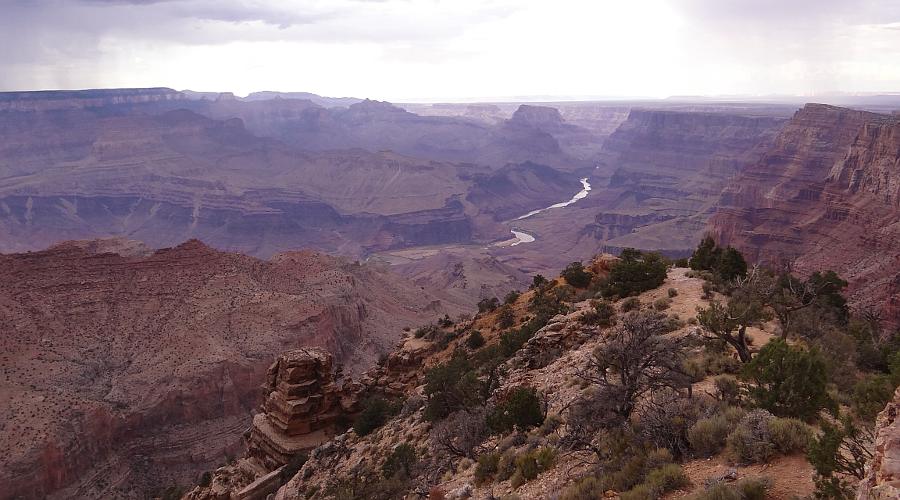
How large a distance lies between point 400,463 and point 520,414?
4755 millimetres

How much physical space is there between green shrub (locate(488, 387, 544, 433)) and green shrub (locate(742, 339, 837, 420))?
4.99 metres

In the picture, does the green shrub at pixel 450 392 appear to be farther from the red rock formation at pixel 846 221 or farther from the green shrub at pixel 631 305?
the red rock formation at pixel 846 221

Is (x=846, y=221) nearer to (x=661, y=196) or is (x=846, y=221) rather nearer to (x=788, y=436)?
(x=788, y=436)

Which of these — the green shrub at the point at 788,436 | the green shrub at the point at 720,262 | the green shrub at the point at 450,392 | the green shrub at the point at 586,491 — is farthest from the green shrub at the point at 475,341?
the green shrub at the point at 788,436

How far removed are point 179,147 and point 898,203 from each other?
18520 centimetres

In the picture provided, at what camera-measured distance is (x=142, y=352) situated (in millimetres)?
41594

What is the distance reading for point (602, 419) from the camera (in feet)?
36.1

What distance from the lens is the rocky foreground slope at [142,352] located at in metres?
33.8

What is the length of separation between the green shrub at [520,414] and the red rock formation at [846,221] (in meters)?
31.7

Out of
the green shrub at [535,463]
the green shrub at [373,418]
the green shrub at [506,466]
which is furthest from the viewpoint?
the green shrub at [373,418]

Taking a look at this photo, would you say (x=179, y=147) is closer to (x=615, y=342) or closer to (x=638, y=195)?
(x=638, y=195)

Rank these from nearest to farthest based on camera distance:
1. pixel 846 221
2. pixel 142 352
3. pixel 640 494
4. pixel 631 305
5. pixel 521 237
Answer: pixel 640 494 → pixel 631 305 → pixel 142 352 → pixel 846 221 → pixel 521 237

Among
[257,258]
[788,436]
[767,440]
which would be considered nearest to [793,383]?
[788,436]

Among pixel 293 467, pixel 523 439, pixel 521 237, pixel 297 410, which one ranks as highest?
pixel 523 439
